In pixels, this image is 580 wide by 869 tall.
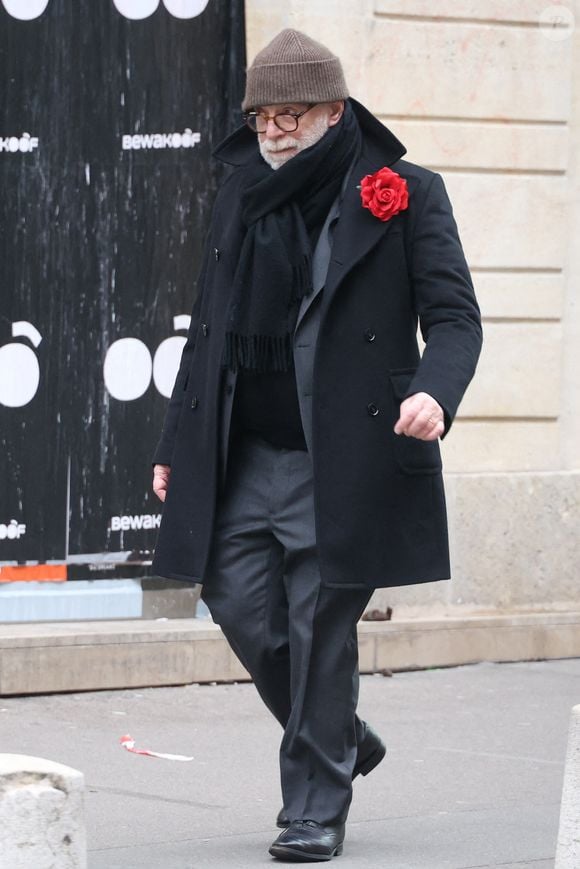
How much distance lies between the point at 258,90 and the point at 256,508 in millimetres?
1044

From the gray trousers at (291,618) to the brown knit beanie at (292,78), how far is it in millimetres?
865

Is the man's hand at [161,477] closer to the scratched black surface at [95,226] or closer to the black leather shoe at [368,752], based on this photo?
the black leather shoe at [368,752]

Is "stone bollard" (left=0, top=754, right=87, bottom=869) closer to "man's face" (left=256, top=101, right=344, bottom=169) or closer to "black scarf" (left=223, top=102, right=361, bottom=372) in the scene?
"black scarf" (left=223, top=102, right=361, bottom=372)

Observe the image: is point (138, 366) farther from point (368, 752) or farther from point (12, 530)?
point (368, 752)

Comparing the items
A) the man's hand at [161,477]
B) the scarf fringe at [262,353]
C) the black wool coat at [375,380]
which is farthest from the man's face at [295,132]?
the man's hand at [161,477]

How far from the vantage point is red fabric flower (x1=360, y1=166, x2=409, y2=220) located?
4.81 metres

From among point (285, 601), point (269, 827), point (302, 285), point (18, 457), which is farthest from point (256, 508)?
point (18, 457)

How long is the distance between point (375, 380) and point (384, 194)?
461 millimetres

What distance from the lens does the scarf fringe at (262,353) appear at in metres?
4.80

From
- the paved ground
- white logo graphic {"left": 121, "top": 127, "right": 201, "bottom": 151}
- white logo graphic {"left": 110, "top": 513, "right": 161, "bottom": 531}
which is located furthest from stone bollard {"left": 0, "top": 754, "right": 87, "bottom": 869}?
white logo graphic {"left": 121, "top": 127, "right": 201, "bottom": 151}

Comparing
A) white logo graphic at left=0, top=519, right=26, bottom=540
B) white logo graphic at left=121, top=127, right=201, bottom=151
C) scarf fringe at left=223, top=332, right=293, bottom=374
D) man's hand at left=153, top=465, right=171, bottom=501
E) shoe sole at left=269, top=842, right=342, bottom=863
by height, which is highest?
white logo graphic at left=121, top=127, right=201, bottom=151

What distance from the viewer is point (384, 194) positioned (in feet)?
15.8

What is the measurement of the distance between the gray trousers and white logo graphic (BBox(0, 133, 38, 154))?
3.08m

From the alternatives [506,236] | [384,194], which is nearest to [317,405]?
[384,194]
